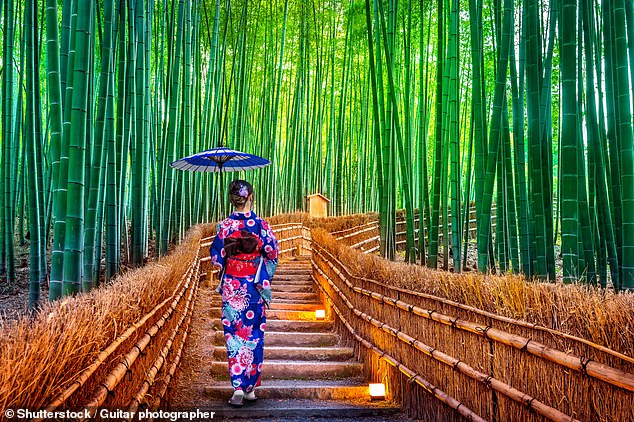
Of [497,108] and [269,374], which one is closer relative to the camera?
[269,374]

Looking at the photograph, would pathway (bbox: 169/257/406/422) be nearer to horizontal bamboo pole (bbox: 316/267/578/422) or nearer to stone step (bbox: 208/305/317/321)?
stone step (bbox: 208/305/317/321)

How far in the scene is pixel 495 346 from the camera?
7.27 ft

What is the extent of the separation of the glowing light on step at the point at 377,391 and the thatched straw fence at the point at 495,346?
2.2 inches

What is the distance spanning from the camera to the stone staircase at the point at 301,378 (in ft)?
9.73

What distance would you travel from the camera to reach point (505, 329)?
2.17 metres

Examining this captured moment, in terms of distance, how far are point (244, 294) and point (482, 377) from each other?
1.28m

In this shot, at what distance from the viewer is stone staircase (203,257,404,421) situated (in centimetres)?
297

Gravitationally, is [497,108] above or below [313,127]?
below

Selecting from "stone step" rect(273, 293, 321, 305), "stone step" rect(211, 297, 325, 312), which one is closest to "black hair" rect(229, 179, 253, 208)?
"stone step" rect(211, 297, 325, 312)

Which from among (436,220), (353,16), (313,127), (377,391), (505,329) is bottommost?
(377,391)

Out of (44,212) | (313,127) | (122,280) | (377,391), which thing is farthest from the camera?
(313,127)

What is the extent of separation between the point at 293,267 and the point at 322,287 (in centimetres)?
238

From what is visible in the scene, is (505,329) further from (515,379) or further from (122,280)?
(122,280)

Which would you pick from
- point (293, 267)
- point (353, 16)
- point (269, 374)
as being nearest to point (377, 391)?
point (269, 374)
